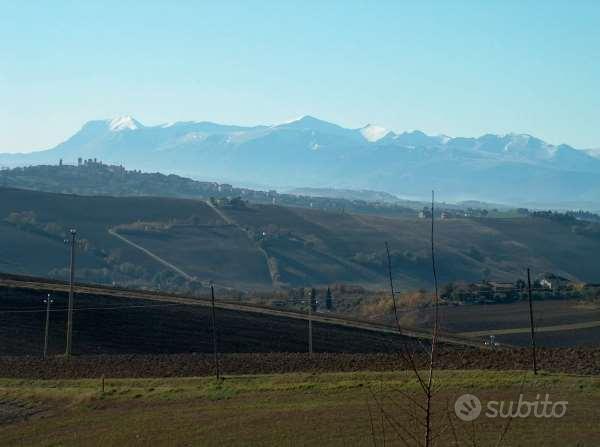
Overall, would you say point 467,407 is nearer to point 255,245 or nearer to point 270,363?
point 270,363

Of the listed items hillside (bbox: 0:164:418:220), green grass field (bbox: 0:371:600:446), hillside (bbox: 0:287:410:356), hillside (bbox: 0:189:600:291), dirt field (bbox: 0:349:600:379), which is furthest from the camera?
hillside (bbox: 0:164:418:220)

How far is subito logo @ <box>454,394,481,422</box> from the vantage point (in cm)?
1532

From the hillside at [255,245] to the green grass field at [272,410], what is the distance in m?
44.7

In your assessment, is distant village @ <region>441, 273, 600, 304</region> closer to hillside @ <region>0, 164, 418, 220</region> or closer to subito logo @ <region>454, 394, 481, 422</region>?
subito logo @ <region>454, 394, 481, 422</region>

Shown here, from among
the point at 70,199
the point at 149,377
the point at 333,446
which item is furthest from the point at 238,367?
the point at 70,199

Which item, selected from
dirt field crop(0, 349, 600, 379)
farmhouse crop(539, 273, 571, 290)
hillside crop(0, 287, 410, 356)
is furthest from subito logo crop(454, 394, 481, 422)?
farmhouse crop(539, 273, 571, 290)

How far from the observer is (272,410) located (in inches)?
663

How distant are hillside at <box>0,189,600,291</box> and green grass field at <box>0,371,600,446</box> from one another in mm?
44721

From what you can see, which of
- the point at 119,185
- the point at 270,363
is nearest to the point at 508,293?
the point at 270,363

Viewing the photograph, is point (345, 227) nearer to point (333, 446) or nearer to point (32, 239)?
point (32, 239)

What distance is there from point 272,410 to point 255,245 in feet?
203

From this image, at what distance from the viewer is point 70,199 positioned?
87875 mm

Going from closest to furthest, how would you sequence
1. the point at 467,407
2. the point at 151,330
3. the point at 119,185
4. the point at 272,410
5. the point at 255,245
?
the point at 467,407
the point at 272,410
the point at 151,330
the point at 255,245
the point at 119,185

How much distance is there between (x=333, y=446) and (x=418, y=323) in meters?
28.2
